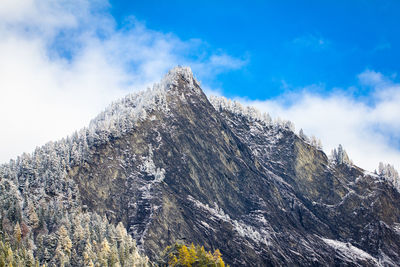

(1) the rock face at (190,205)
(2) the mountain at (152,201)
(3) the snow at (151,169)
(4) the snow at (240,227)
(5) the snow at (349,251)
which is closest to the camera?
(2) the mountain at (152,201)

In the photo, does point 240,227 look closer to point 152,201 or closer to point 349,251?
point 152,201

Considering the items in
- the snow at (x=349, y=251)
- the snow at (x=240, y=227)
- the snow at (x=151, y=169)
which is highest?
the snow at (x=151, y=169)

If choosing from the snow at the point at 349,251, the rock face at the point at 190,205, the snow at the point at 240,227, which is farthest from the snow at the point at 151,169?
the snow at the point at 349,251

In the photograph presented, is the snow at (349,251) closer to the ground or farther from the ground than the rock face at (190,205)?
closer to the ground

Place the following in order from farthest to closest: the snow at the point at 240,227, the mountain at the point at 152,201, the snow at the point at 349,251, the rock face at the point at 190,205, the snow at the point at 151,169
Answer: the snow at the point at 349,251
the snow at the point at 151,169
the snow at the point at 240,227
the rock face at the point at 190,205
the mountain at the point at 152,201

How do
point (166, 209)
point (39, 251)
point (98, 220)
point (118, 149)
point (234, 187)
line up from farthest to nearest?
point (234, 187), point (118, 149), point (166, 209), point (98, 220), point (39, 251)

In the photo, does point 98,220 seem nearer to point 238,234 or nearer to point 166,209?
point 166,209

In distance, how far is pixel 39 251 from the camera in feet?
406

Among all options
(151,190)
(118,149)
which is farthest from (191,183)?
(118,149)

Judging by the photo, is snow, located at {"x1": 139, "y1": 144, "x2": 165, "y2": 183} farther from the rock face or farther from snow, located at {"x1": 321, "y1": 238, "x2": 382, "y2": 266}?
snow, located at {"x1": 321, "y1": 238, "x2": 382, "y2": 266}

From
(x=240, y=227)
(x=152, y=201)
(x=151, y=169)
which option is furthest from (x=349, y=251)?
(x=151, y=169)

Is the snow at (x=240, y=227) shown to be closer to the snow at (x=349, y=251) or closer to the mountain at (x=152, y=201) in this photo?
the mountain at (x=152, y=201)

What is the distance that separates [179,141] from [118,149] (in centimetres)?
2813

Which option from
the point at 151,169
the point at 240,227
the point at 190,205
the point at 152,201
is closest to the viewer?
the point at 152,201
